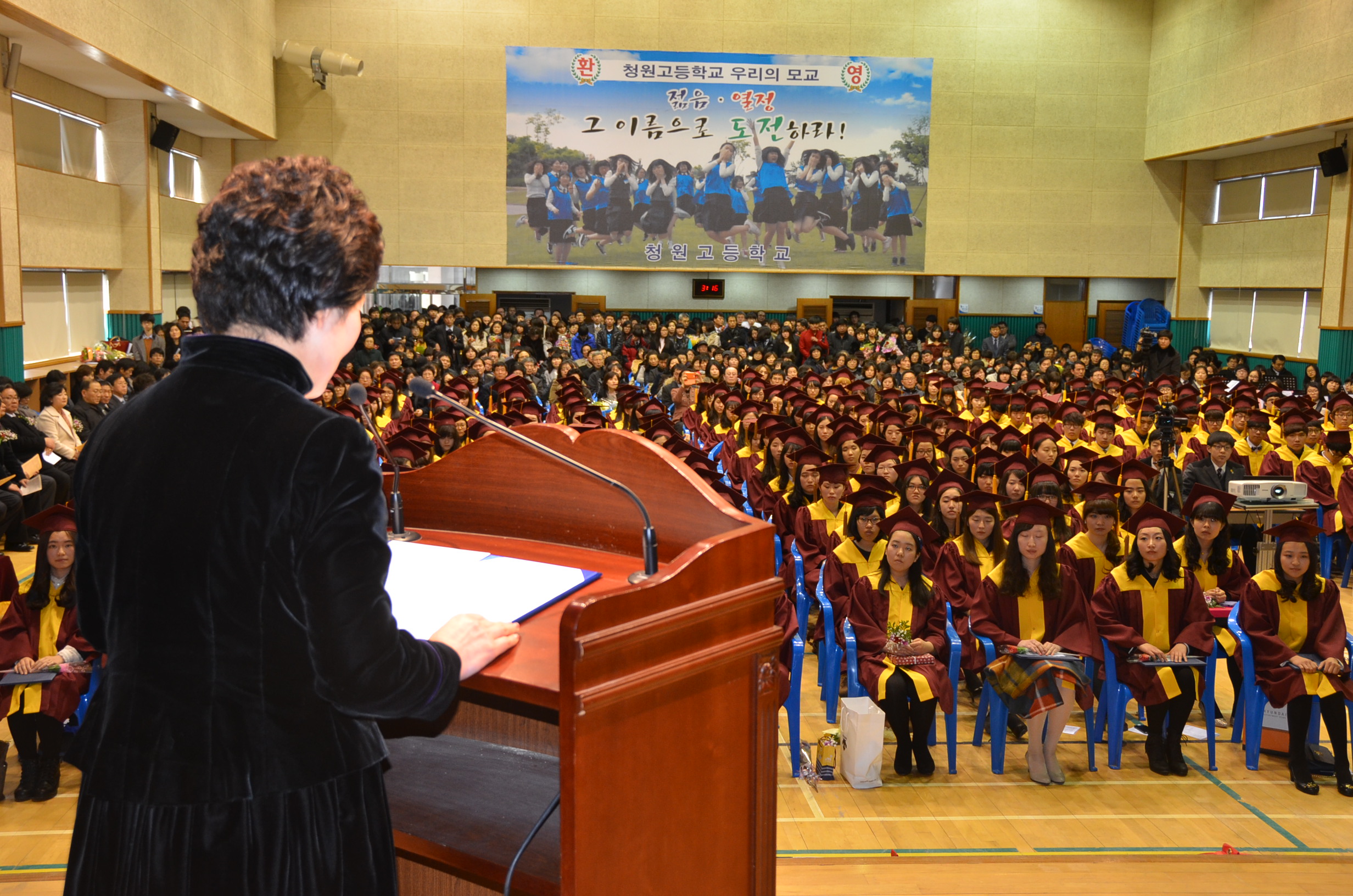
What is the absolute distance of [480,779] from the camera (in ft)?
6.17

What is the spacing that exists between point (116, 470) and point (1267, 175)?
2531 centimetres

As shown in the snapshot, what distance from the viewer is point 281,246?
4.10 ft

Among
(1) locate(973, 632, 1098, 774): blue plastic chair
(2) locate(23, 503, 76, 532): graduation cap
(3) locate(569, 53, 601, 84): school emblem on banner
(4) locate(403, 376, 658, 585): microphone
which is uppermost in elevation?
(3) locate(569, 53, 601, 84): school emblem on banner

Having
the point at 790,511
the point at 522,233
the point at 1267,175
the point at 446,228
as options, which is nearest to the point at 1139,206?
the point at 1267,175

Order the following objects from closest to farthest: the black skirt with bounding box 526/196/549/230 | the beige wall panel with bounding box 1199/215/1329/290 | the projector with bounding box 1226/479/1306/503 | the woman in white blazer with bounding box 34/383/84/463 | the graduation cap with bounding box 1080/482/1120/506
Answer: the graduation cap with bounding box 1080/482/1120/506, the projector with bounding box 1226/479/1306/503, the woman in white blazer with bounding box 34/383/84/463, the beige wall panel with bounding box 1199/215/1329/290, the black skirt with bounding box 526/196/549/230

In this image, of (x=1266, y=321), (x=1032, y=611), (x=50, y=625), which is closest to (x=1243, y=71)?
(x=1266, y=321)

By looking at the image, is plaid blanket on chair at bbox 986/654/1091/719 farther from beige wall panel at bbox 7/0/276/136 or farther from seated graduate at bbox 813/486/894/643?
beige wall panel at bbox 7/0/276/136

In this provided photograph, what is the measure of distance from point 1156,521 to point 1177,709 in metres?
1.01

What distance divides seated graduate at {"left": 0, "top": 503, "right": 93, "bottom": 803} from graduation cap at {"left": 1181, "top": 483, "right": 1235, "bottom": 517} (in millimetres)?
5870

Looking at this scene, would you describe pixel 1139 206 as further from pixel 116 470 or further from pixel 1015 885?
pixel 116 470

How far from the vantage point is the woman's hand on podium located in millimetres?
1346

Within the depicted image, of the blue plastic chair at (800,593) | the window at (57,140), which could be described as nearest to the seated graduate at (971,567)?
A: the blue plastic chair at (800,593)

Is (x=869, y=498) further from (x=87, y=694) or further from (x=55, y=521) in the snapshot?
(x=55, y=521)

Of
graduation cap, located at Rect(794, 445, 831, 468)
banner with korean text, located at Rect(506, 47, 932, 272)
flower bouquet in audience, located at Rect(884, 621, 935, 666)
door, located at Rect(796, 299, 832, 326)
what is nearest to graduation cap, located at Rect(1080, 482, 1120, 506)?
flower bouquet in audience, located at Rect(884, 621, 935, 666)
